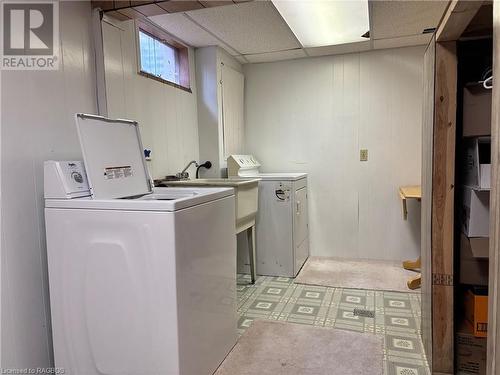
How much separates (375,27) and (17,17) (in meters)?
2.40

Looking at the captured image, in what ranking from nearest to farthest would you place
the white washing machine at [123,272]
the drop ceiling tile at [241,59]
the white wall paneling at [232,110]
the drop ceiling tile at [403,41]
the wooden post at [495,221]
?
the wooden post at [495,221] → the white washing machine at [123,272] → the drop ceiling tile at [403,41] → the white wall paneling at [232,110] → the drop ceiling tile at [241,59]

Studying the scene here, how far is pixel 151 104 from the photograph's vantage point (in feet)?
8.36

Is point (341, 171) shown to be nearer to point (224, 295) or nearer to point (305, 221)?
point (305, 221)

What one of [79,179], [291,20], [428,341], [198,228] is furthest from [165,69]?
[428,341]

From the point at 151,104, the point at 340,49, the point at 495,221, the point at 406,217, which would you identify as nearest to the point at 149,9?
the point at 151,104

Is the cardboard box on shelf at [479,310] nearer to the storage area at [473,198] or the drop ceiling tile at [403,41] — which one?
the storage area at [473,198]

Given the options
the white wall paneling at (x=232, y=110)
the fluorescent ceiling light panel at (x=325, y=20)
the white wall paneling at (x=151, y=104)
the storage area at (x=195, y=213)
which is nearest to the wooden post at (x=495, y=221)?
the storage area at (x=195, y=213)

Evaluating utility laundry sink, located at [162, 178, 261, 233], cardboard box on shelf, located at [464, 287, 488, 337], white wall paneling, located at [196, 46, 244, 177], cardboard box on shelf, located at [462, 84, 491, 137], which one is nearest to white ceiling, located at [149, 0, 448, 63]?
white wall paneling, located at [196, 46, 244, 177]

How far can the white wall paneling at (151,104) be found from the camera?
2105 millimetres

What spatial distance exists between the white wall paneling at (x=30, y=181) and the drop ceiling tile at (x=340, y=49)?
2202mm

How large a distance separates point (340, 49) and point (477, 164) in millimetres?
2150

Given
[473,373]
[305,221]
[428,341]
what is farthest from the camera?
[305,221]

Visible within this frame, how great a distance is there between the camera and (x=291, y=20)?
8.41 feet

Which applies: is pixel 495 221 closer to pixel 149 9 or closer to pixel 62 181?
pixel 62 181
